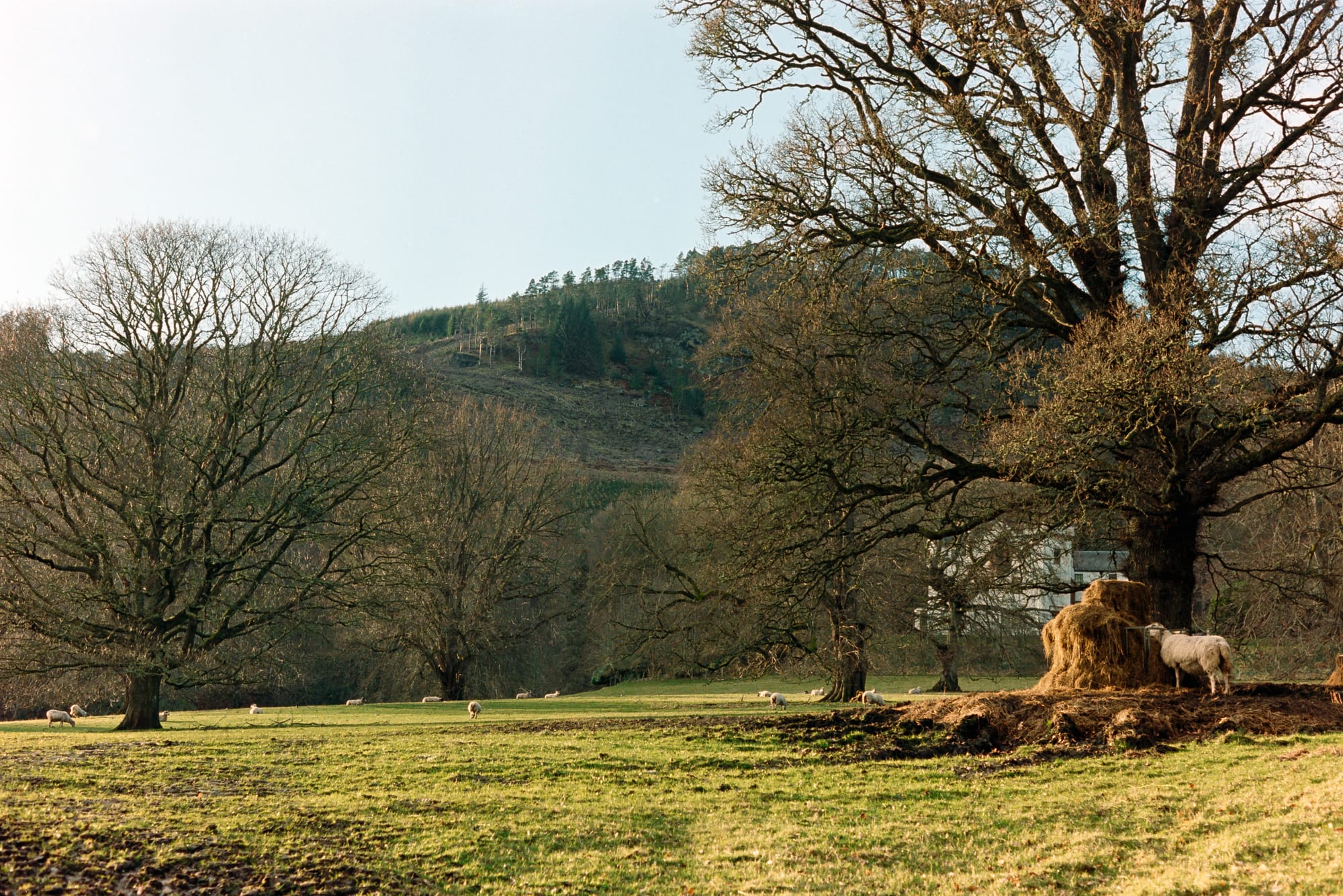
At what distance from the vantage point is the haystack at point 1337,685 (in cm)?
1537

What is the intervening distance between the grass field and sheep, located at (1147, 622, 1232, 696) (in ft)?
6.82

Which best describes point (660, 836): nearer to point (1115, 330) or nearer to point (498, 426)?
point (1115, 330)

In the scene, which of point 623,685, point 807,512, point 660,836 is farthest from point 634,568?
point 660,836

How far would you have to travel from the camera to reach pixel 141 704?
2770 cm

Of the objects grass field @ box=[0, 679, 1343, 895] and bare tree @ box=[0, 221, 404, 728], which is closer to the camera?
grass field @ box=[0, 679, 1343, 895]

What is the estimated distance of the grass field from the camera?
837cm

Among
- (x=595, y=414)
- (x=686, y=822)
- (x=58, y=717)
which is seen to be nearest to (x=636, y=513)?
(x=58, y=717)

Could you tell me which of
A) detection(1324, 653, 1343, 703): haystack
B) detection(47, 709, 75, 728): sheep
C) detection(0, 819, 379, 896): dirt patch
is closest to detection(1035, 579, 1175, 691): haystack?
detection(1324, 653, 1343, 703): haystack

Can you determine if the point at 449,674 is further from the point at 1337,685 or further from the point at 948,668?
the point at 1337,685

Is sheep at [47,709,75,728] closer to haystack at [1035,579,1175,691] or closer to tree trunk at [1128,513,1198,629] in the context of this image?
haystack at [1035,579,1175,691]

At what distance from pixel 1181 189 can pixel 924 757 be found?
10.3 m

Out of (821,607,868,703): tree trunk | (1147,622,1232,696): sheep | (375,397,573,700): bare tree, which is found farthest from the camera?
(375,397,573,700): bare tree

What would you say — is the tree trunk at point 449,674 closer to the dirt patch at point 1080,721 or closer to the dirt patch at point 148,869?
the dirt patch at point 1080,721

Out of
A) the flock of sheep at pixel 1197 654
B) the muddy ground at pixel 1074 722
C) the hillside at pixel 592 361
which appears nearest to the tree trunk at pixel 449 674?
the muddy ground at pixel 1074 722
